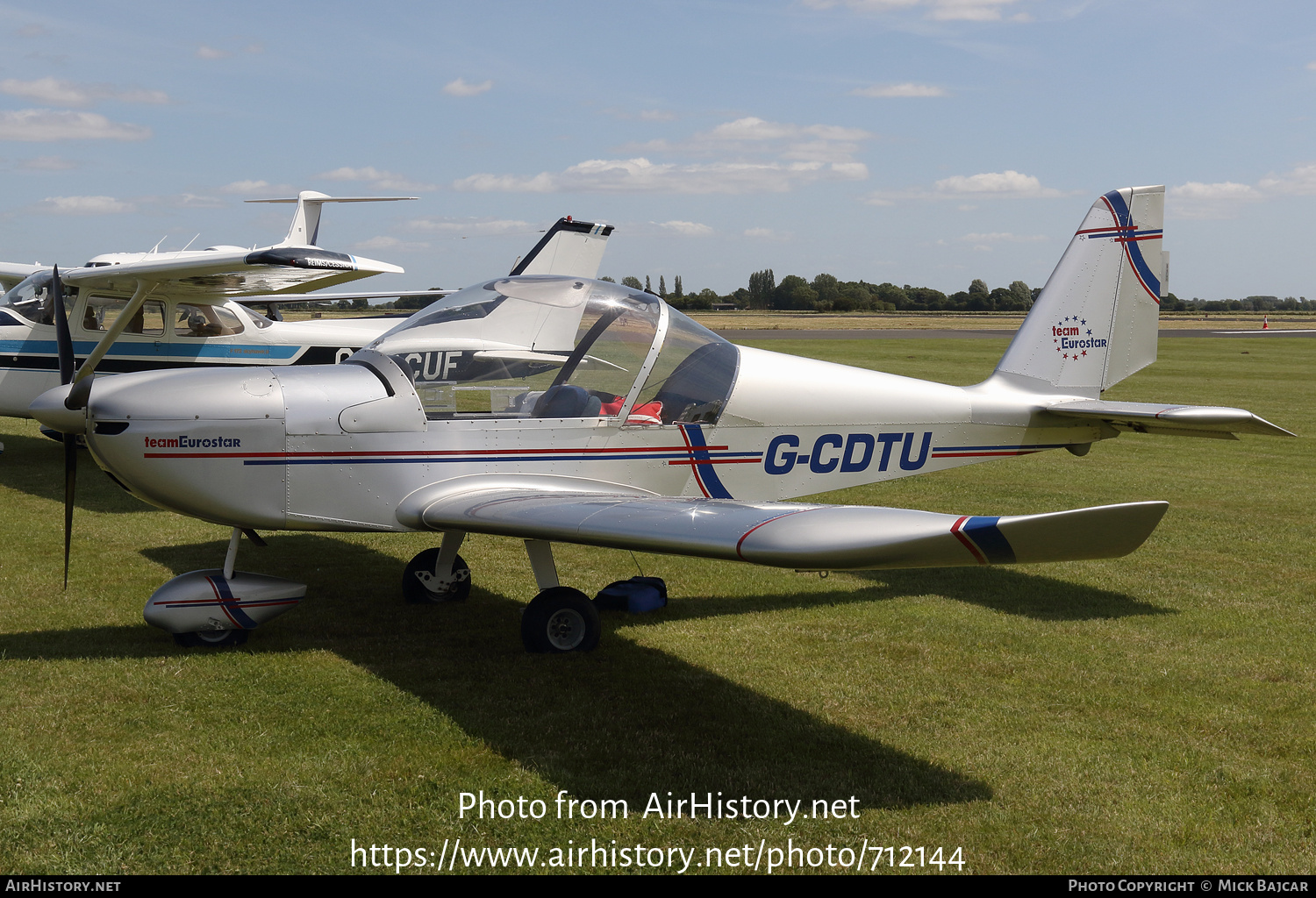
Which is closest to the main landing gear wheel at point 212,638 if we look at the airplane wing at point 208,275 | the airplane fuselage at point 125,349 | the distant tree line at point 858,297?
the airplane wing at point 208,275

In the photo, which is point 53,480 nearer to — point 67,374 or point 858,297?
point 67,374

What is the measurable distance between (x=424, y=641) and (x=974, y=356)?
33856 mm

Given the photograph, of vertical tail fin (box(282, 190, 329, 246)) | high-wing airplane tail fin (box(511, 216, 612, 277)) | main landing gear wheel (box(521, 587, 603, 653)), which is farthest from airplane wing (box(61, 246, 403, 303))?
vertical tail fin (box(282, 190, 329, 246))

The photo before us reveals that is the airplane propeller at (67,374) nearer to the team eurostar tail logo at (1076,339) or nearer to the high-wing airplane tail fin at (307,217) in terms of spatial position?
the team eurostar tail logo at (1076,339)

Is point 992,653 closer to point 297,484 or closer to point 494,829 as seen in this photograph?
point 494,829

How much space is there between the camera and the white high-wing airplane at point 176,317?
10789mm

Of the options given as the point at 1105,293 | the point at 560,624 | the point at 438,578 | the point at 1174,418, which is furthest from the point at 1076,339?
the point at 438,578

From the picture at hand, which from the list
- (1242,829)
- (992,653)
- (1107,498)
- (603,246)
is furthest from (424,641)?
(1107,498)

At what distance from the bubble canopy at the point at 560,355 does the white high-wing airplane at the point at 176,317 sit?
4271mm

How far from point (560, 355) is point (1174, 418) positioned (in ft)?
12.2

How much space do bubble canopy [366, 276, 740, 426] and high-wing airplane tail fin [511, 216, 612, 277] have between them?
4487mm

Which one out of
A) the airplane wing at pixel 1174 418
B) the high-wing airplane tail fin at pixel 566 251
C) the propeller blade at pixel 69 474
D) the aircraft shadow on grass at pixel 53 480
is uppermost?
the high-wing airplane tail fin at pixel 566 251

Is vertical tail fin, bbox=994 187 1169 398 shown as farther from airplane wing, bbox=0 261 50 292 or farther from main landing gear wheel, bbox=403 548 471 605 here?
airplane wing, bbox=0 261 50 292

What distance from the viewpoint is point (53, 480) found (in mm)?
11320
